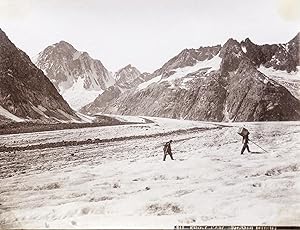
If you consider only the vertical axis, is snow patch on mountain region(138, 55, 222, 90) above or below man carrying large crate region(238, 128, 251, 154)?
above

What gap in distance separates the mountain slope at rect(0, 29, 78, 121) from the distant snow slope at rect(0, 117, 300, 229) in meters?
1.33

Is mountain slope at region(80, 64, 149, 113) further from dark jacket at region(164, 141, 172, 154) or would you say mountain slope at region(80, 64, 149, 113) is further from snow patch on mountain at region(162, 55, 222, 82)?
dark jacket at region(164, 141, 172, 154)

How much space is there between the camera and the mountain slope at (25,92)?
5973mm

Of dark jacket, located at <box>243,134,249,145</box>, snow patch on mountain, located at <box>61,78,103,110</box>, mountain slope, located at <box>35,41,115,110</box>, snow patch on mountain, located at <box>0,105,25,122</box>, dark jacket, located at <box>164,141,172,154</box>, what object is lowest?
dark jacket, located at <box>164,141,172,154</box>

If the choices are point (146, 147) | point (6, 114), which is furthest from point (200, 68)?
point (146, 147)

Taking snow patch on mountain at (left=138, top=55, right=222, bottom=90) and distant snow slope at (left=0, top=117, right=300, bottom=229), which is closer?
distant snow slope at (left=0, top=117, right=300, bottom=229)

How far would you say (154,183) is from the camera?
14.2 feet

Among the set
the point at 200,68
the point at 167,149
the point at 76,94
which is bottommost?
the point at 167,149

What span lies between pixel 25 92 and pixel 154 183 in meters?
5.03

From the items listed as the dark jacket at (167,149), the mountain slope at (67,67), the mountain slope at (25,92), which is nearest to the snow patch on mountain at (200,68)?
the mountain slope at (67,67)

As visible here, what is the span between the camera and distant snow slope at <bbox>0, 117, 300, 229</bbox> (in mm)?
3994

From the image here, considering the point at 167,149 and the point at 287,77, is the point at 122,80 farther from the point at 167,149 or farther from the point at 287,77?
the point at 167,149

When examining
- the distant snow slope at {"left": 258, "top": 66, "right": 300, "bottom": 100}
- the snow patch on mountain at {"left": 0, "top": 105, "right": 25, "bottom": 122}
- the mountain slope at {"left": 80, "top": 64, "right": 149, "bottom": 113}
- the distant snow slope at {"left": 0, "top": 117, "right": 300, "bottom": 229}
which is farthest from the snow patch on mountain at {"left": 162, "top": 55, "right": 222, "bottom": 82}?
the distant snow slope at {"left": 0, "top": 117, "right": 300, "bottom": 229}

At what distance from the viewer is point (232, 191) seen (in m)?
4.32
